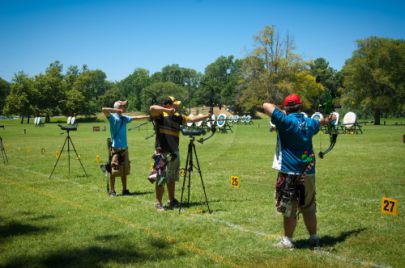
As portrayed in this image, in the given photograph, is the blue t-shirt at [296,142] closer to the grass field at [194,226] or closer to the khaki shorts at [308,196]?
the khaki shorts at [308,196]

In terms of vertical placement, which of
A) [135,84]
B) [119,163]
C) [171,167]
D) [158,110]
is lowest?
[119,163]

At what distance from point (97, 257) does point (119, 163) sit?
13.3ft

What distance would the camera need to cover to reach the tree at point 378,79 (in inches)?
2178

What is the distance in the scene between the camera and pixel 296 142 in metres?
5.09

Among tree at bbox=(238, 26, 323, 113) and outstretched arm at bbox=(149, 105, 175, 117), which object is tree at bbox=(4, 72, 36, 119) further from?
outstretched arm at bbox=(149, 105, 175, 117)

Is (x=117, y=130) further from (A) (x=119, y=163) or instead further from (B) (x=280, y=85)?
(B) (x=280, y=85)

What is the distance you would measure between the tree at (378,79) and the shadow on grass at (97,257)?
55.7m

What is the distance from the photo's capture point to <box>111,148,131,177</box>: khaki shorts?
8.96m

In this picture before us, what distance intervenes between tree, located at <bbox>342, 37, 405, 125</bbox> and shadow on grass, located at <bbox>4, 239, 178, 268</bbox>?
55.7m

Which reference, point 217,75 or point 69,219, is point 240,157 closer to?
point 69,219

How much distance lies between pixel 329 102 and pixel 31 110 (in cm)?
8260

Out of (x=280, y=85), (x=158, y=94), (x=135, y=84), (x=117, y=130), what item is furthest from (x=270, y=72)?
(x=135, y=84)

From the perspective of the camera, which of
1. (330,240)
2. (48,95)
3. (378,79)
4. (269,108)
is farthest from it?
(48,95)

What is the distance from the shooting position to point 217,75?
483ft
